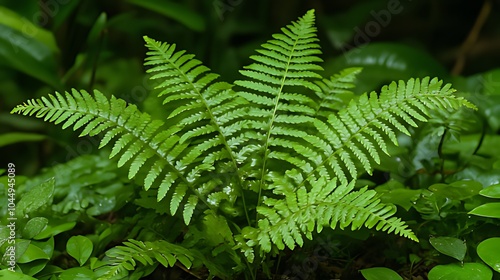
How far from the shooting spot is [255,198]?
4.09 feet

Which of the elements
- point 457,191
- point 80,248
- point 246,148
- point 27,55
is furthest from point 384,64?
point 80,248

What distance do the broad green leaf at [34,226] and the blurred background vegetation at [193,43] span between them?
15.1 inches

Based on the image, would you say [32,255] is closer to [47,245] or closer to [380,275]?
[47,245]

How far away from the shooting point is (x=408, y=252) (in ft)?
4.25

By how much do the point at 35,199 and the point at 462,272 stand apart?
2.95ft

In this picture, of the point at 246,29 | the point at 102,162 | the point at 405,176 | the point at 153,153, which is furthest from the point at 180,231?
the point at 246,29

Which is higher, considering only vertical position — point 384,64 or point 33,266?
point 384,64

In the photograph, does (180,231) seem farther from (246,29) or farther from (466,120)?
(246,29)

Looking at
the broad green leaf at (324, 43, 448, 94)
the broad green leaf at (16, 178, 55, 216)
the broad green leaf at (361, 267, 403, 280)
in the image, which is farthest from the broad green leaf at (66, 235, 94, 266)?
the broad green leaf at (324, 43, 448, 94)

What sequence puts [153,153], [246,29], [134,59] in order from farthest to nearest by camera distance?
[246,29], [134,59], [153,153]

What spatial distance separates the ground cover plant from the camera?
106 cm

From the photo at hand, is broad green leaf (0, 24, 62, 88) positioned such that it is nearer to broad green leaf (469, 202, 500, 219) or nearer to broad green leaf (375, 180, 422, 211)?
broad green leaf (375, 180, 422, 211)

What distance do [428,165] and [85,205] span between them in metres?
0.89

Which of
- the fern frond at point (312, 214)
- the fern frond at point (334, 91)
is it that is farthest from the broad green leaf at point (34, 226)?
the fern frond at point (334, 91)
